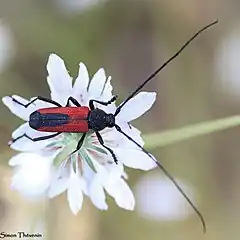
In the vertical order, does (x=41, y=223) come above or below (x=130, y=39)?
below

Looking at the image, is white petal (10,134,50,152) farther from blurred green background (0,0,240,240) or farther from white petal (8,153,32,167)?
blurred green background (0,0,240,240)

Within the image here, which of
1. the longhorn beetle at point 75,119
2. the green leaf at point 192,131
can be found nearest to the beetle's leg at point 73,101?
the longhorn beetle at point 75,119

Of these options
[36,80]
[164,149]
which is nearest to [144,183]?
Result: [164,149]

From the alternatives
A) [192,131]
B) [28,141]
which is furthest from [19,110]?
[192,131]

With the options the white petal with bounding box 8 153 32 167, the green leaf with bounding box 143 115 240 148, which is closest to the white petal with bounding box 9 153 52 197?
the white petal with bounding box 8 153 32 167

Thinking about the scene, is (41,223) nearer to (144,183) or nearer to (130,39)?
(144,183)

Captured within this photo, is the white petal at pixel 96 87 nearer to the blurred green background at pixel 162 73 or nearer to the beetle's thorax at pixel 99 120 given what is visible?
the beetle's thorax at pixel 99 120
